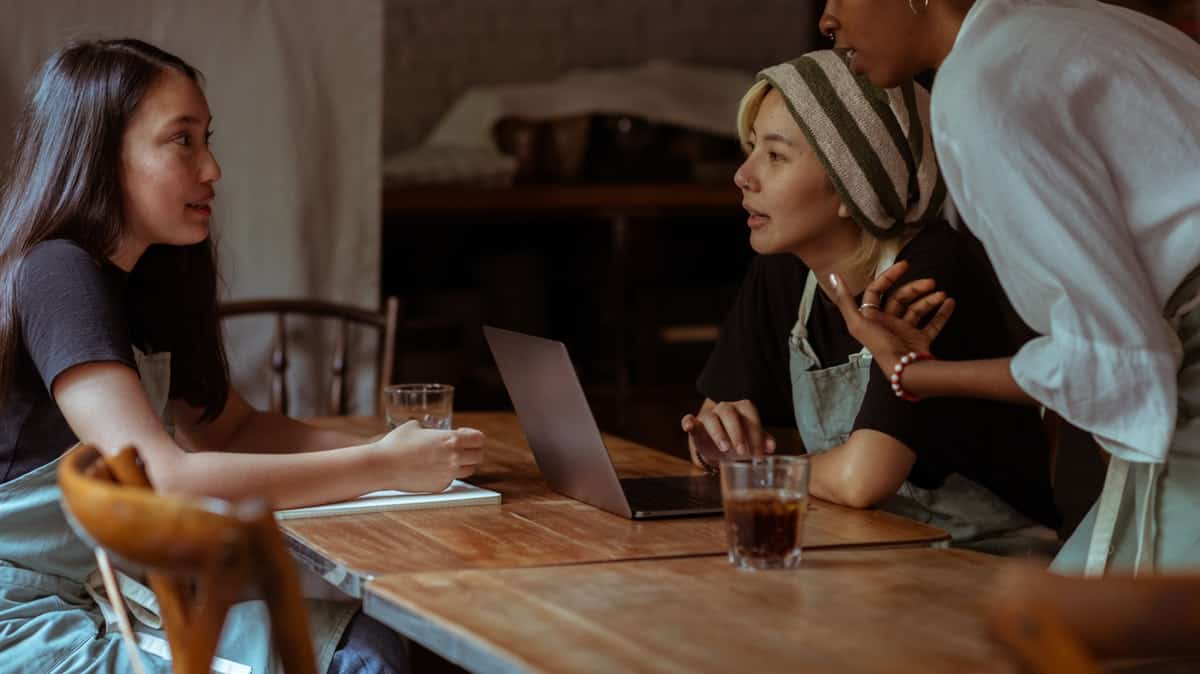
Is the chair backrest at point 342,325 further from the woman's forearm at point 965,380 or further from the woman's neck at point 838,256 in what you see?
the woman's forearm at point 965,380

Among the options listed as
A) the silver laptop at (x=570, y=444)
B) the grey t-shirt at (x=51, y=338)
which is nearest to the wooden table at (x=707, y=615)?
the silver laptop at (x=570, y=444)

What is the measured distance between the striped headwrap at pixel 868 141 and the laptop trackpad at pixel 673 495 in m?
0.46

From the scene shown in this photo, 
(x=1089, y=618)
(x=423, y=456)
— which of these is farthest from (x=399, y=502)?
(x=1089, y=618)

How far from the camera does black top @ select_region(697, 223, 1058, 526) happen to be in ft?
6.66

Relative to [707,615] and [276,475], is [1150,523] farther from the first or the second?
[276,475]

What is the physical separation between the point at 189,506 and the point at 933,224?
1.38 meters

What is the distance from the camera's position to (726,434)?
212 cm

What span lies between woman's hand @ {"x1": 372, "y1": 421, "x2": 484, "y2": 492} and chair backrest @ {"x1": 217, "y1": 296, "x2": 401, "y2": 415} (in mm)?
1179

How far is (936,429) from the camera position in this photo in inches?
80.3

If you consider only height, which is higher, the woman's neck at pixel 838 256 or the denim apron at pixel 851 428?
the woman's neck at pixel 838 256

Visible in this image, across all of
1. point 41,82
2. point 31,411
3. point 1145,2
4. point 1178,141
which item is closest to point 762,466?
point 1178,141

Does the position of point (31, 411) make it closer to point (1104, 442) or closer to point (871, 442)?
point (871, 442)

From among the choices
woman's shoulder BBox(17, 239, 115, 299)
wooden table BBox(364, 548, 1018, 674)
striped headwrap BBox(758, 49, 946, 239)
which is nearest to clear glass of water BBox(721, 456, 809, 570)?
wooden table BBox(364, 548, 1018, 674)

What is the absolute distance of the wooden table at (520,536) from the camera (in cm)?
161
